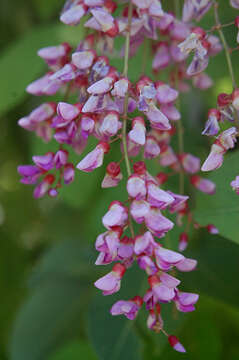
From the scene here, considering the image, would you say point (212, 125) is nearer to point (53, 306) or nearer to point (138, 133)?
point (138, 133)

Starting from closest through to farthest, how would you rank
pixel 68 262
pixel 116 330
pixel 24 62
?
1. pixel 116 330
2. pixel 24 62
3. pixel 68 262

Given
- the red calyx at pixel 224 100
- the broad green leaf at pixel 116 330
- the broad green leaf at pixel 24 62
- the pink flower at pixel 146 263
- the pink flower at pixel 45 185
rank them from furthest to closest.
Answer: the broad green leaf at pixel 24 62 → the broad green leaf at pixel 116 330 → the pink flower at pixel 45 185 → the red calyx at pixel 224 100 → the pink flower at pixel 146 263

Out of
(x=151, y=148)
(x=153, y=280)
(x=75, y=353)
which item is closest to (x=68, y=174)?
(x=151, y=148)

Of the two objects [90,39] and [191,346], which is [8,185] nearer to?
[191,346]

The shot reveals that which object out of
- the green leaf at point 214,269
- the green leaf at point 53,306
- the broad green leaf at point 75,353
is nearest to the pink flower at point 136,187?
the green leaf at point 214,269

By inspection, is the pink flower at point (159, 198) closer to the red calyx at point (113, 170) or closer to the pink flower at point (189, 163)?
the red calyx at point (113, 170)

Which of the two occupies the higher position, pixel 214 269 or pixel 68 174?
pixel 68 174

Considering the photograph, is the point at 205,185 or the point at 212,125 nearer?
the point at 212,125
